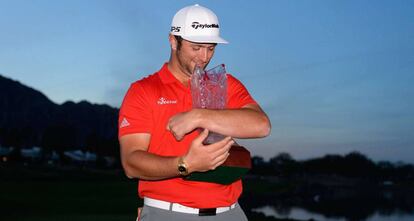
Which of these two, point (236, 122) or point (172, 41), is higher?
point (172, 41)

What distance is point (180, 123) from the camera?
136 inches

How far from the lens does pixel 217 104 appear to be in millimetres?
3904

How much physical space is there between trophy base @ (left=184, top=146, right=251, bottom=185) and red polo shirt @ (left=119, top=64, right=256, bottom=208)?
0.33 meters

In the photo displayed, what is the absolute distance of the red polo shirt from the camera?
12.8 feet

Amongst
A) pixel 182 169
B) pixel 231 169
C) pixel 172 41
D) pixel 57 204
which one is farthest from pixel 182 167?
pixel 57 204

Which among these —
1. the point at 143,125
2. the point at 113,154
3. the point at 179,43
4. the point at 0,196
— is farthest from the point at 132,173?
the point at 113,154

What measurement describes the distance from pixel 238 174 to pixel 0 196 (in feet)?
144

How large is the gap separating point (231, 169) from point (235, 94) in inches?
35.0

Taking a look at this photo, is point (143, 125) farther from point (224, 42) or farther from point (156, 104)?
point (224, 42)

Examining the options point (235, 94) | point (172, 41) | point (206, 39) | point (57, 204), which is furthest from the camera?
point (57, 204)

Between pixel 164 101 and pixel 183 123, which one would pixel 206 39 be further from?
pixel 183 123

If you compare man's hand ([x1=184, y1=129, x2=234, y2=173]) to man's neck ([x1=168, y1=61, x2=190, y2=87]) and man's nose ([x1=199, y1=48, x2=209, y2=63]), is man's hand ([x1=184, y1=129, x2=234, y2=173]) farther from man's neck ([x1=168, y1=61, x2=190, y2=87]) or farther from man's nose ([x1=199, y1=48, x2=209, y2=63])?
man's neck ([x1=168, y1=61, x2=190, y2=87])

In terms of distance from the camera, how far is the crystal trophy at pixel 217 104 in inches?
141

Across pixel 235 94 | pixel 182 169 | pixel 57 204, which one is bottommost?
pixel 57 204
